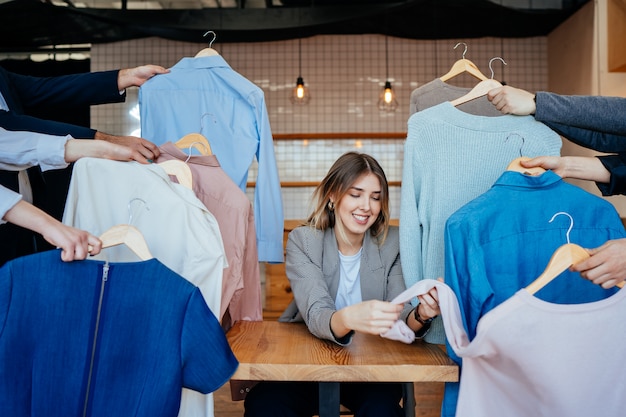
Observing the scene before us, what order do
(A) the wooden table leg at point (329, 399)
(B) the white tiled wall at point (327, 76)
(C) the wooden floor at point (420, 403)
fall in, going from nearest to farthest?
(A) the wooden table leg at point (329, 399)
(C) the wooden floor at point (420, 403)
(B) the white tiled wall at point (327, 76)

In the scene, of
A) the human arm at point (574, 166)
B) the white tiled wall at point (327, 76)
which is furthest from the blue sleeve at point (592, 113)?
the white tiled wall at point (327, 76)

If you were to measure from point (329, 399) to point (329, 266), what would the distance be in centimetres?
61

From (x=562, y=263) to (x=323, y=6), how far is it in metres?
4.63

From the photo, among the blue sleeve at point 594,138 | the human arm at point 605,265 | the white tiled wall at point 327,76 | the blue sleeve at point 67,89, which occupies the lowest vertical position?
the human arm at point 605,265

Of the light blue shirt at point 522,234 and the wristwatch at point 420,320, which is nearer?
the light blue shirt at point 522,234

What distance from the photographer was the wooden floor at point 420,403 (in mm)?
3355

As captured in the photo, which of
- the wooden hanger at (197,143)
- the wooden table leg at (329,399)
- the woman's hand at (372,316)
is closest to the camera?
the woman's hand at (372,316)

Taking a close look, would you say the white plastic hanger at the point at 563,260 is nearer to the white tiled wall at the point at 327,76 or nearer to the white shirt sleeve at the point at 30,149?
the white shirt sleeve at the point at 30,149

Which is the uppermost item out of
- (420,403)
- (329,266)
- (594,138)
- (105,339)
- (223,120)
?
(223,120)

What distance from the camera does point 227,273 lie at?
6.90 ft

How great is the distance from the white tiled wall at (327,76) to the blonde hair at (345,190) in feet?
13.8

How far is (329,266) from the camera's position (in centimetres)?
224

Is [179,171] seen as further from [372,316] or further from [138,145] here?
[372,316]

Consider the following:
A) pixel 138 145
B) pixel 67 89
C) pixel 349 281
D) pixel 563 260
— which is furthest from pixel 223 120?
pixel 563 260
